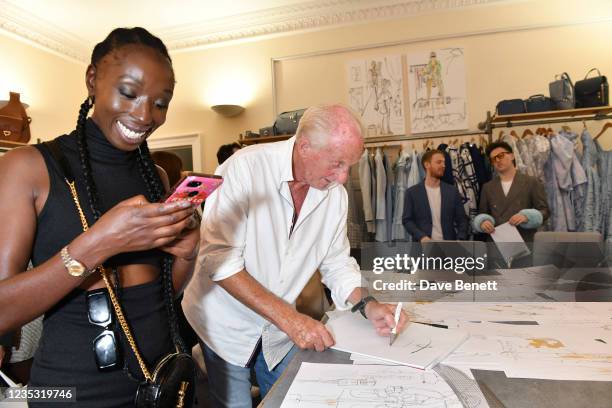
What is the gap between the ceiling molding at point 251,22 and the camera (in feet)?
12.7

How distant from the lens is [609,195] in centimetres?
314

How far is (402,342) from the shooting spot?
0.98 meters

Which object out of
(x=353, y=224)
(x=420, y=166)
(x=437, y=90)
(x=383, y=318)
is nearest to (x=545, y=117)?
(x=437, y=90)

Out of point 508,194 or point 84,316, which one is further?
point 508,194

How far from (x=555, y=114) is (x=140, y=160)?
359 cm

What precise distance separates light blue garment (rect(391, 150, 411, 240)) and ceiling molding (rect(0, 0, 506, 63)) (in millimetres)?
1686

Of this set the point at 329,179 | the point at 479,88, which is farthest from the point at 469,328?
the point at 479,88

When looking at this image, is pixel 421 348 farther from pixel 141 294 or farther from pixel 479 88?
pixel 479 88

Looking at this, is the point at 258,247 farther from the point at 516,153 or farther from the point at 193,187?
the point at 516,153

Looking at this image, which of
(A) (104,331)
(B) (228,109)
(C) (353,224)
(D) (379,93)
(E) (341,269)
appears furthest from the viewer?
(B) (228,109)

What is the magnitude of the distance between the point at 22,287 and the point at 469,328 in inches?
43.8

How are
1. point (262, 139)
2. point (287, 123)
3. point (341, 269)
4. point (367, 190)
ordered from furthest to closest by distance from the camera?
point (262, 139) → point (287, 123) → point (367, 190) → point (341, 269)

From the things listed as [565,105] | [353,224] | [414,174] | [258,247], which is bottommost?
[353,224]

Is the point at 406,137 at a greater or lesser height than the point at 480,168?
greater
